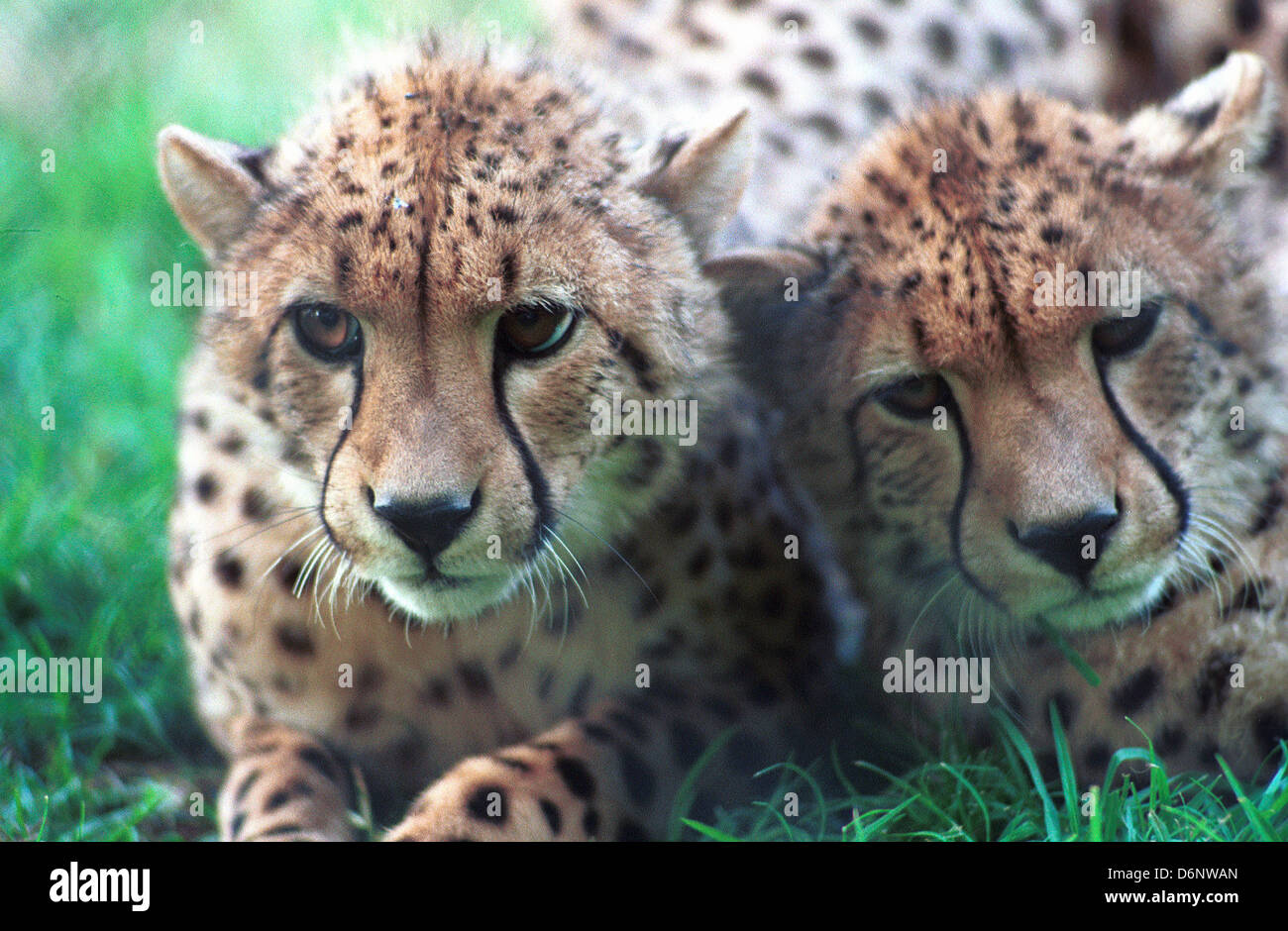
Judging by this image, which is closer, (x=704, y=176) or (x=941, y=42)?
(x=704, y=176)

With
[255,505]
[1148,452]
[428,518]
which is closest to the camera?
[428,518]

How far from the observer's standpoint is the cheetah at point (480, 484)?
89.5 inches

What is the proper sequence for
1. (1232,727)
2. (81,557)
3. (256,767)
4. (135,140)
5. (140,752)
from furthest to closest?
(135,140) < (81,557) < (140,752) < (256,767) < (1232,727)

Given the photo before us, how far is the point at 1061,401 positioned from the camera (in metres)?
2.36

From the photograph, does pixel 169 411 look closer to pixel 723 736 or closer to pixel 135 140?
pixel 135 140

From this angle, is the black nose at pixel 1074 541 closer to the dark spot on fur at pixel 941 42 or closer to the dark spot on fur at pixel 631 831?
the dark spot on fur at pixel 631 831

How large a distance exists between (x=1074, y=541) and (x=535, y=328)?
868mm

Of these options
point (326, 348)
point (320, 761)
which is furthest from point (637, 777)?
point (326, 348)

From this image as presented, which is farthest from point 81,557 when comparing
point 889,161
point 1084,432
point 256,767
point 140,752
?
point 1084,432

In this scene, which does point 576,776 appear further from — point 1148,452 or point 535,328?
point 1148,452

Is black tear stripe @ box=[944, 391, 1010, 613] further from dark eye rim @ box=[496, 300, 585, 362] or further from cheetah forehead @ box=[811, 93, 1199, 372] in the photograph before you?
dark eye rim @ box=[496, 300, 585, 362]

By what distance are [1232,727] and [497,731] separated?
1300mm

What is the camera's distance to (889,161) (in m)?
2.74

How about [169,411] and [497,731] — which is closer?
[497,731]
